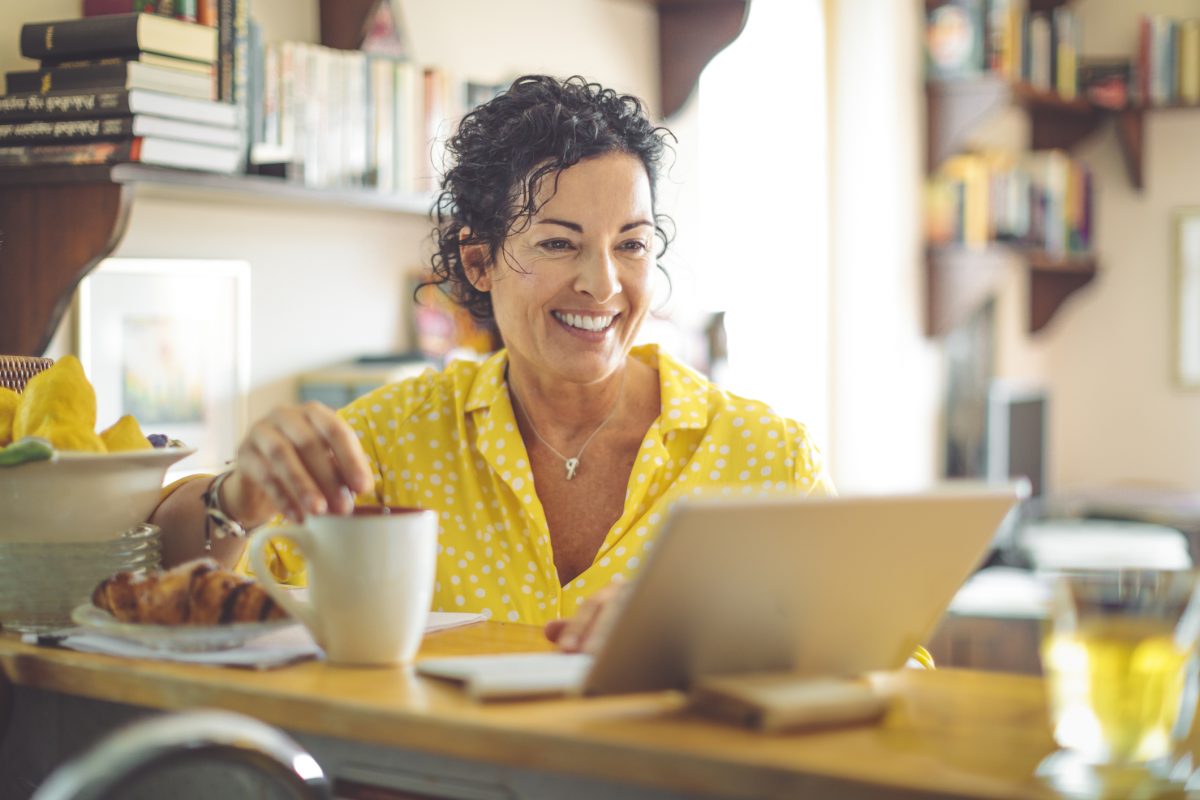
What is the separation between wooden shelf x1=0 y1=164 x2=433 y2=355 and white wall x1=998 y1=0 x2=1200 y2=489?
3522 mm

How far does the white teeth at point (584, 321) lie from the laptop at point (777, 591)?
31.1 inches

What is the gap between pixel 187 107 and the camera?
175 centimetres

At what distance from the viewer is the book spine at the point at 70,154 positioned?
1677mm

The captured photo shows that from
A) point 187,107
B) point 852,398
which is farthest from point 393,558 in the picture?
point 852,398

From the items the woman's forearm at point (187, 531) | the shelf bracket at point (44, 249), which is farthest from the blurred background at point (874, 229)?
the woman's forearm at point (187, 531)

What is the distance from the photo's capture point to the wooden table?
737mm

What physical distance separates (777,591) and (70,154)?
1208 mm

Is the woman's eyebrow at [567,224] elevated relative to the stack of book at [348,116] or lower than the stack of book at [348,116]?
lower

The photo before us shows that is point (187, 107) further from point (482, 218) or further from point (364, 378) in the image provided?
point (364, 378)

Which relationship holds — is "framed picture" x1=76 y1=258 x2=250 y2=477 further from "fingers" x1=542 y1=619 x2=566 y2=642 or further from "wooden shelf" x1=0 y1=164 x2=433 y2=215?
"fingers" x1=542 y1=619 x2=566 y2=642

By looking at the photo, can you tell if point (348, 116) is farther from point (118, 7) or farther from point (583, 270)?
point (583, 270)

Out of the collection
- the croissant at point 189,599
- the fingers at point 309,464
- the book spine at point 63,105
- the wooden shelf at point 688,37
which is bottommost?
the croissant at point 189,599

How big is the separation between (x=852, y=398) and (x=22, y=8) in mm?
2644

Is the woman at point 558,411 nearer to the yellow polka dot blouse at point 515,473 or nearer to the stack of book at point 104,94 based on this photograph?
the yellow polka dot blouse at point 515,473
